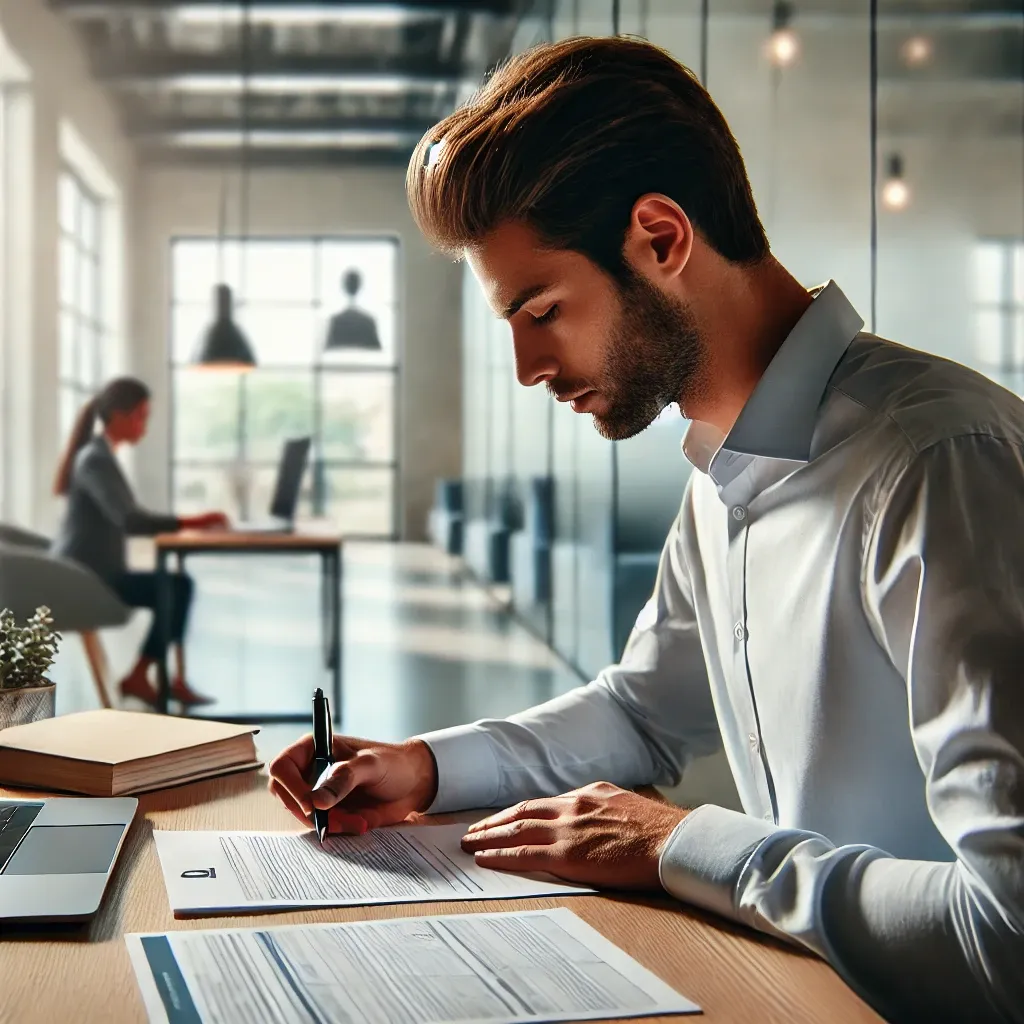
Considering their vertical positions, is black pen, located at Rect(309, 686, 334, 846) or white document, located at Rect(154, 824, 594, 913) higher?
black pen, located at Rect(309, 686, 334, 846)

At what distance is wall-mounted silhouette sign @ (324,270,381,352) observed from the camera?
3.60 meters

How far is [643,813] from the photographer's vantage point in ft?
3.48

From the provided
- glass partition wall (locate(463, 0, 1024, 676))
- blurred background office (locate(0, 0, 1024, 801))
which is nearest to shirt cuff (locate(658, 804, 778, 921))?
glass partition wall (locate(463, 0, 1024, 676))

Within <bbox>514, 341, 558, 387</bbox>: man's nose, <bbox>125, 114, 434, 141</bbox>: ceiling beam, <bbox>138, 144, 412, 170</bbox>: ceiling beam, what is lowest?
<bbox>514, 341, 558, 387</bbox>: man's nose

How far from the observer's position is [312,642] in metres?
3.71

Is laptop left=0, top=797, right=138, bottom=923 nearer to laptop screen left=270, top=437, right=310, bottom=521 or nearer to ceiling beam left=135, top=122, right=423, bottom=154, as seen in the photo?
laptop screen left=270, top=437, right=310, bottom=521

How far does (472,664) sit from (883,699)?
2751 mm

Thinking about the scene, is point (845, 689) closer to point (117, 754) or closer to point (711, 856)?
point (711, 856)

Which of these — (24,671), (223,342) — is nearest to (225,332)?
(223,342)

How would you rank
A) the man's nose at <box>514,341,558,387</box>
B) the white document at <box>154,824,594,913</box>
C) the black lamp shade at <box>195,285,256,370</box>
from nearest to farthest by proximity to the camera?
the white document at <box>154,824,594,913</box>
the man's nose at <box>514,341,558,387</box>
the black lamp shade at <box>195,285,256,370</box>

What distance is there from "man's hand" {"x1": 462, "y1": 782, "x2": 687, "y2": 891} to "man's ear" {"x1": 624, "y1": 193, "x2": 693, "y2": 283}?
529 millimetres

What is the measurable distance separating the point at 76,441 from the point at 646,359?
2.72 meters

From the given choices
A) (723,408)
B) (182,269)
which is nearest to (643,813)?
(723,408)

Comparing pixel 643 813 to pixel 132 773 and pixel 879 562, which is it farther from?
pixel 132 773
